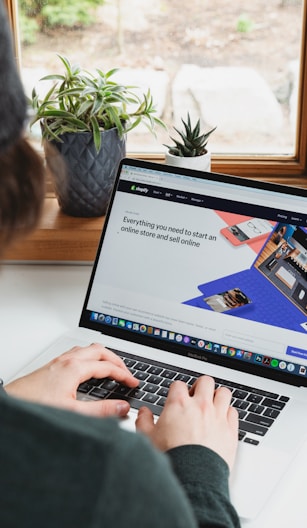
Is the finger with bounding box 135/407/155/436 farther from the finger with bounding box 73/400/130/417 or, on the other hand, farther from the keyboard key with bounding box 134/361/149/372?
the keyboard key with bounding box 134/361/149/372

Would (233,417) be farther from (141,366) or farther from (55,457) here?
(55,457)

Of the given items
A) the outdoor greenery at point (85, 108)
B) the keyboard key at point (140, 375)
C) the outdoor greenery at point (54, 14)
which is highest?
the outdoor greenery at point (54, 14)

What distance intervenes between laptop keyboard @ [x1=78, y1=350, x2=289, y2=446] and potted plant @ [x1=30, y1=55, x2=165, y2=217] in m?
0.46

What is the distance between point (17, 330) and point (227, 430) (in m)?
0.50

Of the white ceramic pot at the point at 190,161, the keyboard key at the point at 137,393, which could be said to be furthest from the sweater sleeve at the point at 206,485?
the white ceramic pot at the point at 190,161

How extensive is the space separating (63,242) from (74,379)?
0.51 metres

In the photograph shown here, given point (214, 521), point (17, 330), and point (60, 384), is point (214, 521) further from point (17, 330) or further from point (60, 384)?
point (17, 330)

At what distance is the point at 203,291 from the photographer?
48.7 inches

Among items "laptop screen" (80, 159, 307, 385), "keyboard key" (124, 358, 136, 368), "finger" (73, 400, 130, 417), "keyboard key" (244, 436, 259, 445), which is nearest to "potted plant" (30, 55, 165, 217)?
"laptop screen" (80, 159, 307, 385)

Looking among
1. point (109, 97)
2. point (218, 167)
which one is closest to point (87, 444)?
point (109, 97)

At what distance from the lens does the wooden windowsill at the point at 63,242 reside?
5.16ft

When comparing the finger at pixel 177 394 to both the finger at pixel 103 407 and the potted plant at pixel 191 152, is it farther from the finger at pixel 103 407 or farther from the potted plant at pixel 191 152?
the potted plant at pixel 191 152

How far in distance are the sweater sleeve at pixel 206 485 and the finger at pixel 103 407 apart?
21cm

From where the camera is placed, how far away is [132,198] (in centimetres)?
130
